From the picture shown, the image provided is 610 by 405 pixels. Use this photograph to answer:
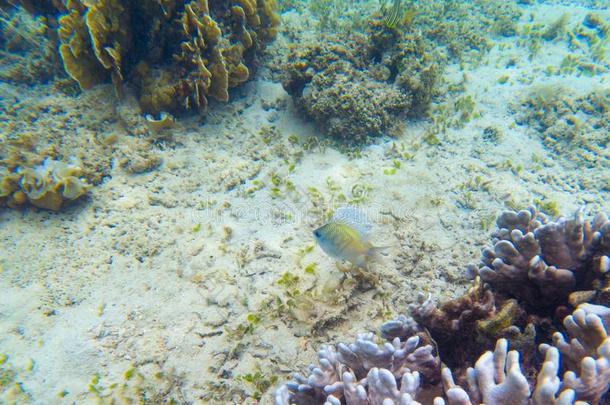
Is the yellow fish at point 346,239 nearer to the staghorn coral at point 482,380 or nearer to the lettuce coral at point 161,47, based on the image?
the staghorn coral at point 482,380

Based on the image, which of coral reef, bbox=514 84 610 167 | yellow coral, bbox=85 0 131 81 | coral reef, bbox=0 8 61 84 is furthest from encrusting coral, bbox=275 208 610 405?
coral reef, bbox=0 8 61 84

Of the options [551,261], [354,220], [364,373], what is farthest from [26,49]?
[551,261]

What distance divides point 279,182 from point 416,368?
11.6 ft

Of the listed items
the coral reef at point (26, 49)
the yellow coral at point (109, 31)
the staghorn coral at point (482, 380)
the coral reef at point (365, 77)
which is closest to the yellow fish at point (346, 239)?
the staghorn coral at point (482, 380)

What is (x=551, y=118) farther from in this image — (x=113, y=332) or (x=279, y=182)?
(x=113, y=332)

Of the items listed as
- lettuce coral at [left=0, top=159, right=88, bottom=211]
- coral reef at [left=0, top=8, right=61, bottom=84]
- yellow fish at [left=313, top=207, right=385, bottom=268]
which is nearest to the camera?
yellow fish at [left=313, top=207, right=385, bottom=268]

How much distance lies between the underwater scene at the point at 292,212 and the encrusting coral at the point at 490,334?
17mm

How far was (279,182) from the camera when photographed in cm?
537

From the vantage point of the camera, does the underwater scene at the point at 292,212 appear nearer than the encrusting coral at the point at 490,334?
No

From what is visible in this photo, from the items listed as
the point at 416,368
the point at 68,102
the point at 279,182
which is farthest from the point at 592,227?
the point at 68,102

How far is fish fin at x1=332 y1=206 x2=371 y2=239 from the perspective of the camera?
3.12 meters

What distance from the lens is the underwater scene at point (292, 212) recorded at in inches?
98.8

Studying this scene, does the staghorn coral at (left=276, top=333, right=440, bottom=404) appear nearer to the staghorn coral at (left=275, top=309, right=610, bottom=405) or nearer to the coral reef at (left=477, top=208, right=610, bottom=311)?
the staghorn coral at (left=275, top=309, right=610, bottom=405)

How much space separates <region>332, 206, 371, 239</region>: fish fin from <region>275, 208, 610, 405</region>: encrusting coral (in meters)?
0.80
